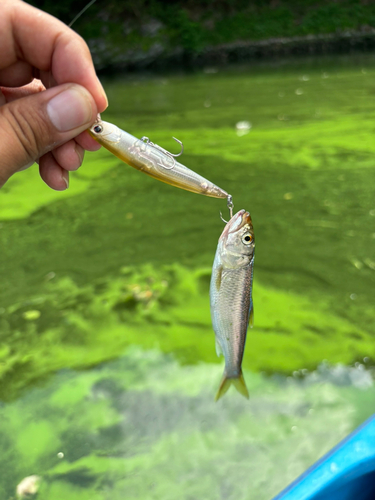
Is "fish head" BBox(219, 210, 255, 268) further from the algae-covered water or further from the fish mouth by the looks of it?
the algae-covered water

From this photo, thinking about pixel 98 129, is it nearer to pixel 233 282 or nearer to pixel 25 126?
pixel 25 126

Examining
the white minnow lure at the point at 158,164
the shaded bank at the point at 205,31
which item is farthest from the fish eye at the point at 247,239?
the shaded bank at the point at 205,31

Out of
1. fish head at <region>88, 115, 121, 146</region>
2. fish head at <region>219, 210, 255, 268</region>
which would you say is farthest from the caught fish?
fish head at <region>88, 115, 121, 146</region>

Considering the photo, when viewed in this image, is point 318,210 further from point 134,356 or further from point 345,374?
point 134,356

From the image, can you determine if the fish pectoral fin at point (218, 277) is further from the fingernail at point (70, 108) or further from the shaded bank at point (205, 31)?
the shaded bank at point (205, 31)

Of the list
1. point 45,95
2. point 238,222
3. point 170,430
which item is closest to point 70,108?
point 45,95

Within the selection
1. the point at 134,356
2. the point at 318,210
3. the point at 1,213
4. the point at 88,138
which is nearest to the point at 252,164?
the point at 318,210
